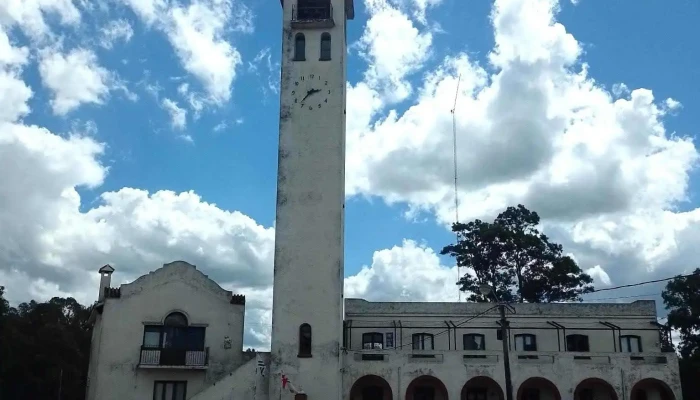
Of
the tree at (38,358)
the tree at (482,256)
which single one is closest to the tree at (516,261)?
the tree at (482,256)

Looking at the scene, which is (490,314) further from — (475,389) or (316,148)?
(316,148)

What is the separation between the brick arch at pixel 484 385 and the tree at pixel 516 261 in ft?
50.3

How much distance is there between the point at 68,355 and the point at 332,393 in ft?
109

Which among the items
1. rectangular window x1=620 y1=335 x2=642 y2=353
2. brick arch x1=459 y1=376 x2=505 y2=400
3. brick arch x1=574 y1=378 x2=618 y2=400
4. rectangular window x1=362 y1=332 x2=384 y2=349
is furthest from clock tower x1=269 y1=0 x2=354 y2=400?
rectangular window x1=620 y1=335 x2=642 y2=353

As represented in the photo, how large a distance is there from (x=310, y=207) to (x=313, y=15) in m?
11.8

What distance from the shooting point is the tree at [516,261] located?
53625mm

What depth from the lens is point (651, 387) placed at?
3750cm

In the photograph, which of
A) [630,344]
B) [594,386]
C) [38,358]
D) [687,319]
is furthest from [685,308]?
[38,358]

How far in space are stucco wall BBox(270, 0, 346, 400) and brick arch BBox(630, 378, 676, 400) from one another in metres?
16.7

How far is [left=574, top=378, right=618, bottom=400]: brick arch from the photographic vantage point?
1416 inches

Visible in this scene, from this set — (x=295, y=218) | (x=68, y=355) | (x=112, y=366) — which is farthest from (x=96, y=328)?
(x=68, y=355)

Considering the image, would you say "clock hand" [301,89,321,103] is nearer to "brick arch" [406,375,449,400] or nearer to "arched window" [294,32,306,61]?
"arched window" [294,32,306,61]

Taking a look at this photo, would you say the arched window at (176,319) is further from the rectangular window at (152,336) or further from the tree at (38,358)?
the tree at (38,358)

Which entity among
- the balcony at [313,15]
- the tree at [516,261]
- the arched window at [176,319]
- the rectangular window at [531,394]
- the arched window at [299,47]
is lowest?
the rectangular window at [531,394]
